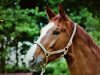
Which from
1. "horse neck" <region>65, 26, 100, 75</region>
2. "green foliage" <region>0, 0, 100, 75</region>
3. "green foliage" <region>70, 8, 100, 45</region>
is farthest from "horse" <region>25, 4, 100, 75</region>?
"green foliage" <region>70, 8, 100, 45</region>

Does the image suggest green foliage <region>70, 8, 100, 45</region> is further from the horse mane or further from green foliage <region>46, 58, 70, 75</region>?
the horse mane

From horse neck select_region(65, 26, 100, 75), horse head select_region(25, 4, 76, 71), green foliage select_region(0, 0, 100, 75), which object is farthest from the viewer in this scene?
green foliage select_region(0, 0, 100, 75)

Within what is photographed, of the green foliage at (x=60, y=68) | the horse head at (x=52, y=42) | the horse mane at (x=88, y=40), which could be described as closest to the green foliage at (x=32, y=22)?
the green foliage at (x=60, y=68)

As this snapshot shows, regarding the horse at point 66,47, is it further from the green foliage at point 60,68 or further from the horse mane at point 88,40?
the green foliage at point 60,68

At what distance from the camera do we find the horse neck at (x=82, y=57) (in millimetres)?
4949

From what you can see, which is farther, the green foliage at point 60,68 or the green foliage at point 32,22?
Answer: the green foliage at point 32,22

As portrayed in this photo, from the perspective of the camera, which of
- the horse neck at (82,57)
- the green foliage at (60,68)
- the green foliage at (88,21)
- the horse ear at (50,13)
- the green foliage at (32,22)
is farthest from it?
the green foliage at (88,21)

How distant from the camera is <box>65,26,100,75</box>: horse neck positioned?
4949mm

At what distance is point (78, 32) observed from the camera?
498 centimetres

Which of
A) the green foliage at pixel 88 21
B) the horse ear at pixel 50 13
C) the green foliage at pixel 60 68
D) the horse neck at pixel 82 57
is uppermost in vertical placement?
the green foliage at pixel 88 21

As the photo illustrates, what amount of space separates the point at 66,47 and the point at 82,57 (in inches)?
10.4

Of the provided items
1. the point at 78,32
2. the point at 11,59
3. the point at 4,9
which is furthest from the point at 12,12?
the point at 78,32

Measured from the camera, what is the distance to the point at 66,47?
4855 mm

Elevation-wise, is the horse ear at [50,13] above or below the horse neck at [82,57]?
above
